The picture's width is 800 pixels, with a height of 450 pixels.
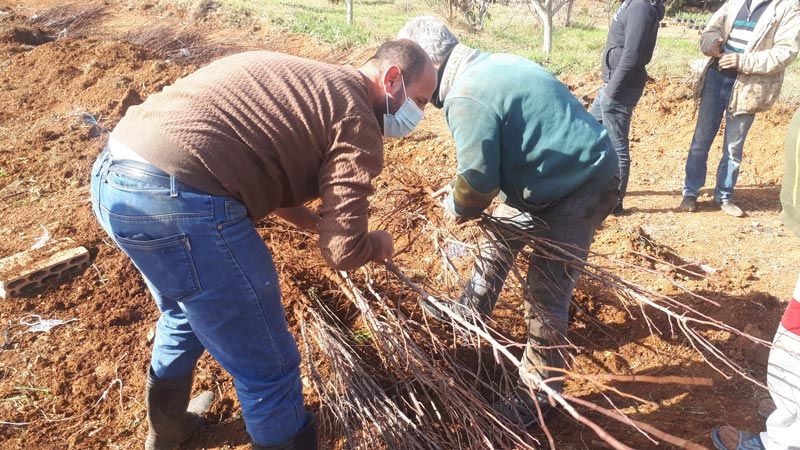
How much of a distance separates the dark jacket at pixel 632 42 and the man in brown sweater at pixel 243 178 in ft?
8.36

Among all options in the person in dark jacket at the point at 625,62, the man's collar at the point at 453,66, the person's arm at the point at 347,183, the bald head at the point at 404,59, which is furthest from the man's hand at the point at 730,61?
the person's arm at the point at 347,183

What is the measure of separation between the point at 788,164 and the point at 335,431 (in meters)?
1.94

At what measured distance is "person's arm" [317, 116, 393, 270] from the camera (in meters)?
1.41

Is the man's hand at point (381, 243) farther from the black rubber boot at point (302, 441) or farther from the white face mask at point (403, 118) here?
the black rubber boot at point (302, 441)

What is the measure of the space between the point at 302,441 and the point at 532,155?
1282 millimetres

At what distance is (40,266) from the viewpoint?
2.94 meters

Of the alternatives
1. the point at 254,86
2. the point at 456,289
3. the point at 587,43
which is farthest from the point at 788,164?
the point at 587,43

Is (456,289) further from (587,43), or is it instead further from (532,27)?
(532,27)

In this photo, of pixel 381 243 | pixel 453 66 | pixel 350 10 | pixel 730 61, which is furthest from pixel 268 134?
pixel 350 10

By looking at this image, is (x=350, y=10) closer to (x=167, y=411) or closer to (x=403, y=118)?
(x=403, y=118)

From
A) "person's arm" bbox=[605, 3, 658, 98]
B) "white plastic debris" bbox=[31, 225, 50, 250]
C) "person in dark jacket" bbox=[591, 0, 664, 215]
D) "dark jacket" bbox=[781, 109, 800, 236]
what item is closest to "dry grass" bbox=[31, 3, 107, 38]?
"white plastic debris" bbox=[31, 225, 50, 250]

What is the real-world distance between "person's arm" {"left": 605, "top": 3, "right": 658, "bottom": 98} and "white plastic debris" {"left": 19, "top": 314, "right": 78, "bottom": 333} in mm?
3770

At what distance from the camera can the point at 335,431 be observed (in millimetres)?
2129

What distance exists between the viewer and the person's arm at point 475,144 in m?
1.79
